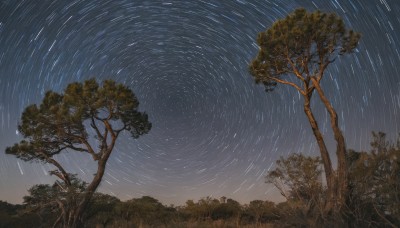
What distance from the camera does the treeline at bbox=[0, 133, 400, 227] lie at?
8.66 m

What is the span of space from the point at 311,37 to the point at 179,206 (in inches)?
751

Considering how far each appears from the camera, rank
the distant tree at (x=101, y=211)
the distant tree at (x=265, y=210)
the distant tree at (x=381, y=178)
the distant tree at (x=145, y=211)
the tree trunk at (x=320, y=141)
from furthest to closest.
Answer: the distant tree at (x=265, y=210), the distant tree at (x=145, y=211), the distant tree at (x=101, y=211), the tree trunk at (x=320, y=141), the distant tree at (x=381, y=178)

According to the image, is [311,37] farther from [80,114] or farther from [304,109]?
[80,114]

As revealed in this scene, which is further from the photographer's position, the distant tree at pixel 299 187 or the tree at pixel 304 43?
the tree at pixel 304 43

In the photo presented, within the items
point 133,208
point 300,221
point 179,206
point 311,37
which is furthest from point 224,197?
point 300,221

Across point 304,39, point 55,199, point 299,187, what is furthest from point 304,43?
point 55,199

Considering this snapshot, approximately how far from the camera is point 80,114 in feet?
69.7

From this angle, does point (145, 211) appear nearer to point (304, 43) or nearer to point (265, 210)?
point (265, 210)

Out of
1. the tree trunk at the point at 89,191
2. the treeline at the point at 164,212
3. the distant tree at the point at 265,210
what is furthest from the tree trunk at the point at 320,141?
the distant tree at the point at 265,210

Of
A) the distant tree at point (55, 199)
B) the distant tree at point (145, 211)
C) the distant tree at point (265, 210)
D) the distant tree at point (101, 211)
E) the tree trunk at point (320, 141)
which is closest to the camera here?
the tree trunk at point (320, 141)

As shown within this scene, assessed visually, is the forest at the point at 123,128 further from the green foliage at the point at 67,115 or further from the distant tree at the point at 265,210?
the distant tree at the point at 265,210

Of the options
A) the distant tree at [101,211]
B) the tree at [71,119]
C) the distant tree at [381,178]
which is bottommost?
the distant tree at [381,178]

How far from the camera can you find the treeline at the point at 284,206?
866cm

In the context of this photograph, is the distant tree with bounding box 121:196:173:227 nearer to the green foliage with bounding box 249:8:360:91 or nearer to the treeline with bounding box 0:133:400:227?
the treeline with bounding box 0:133:400:227
